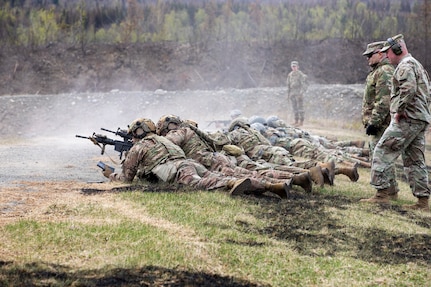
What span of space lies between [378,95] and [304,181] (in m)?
1.79

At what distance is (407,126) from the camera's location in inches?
309

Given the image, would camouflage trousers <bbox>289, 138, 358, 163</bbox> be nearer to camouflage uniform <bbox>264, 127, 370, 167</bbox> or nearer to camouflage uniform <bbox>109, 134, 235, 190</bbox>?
camouflage uniform <bbox>264, 127, 370, 167</bbox>

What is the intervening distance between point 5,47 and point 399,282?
32.4 metres

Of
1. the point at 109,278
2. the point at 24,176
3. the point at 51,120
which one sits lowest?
the point at 51,120

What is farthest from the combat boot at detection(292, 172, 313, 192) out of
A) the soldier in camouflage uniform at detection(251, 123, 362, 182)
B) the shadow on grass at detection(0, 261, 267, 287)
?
the shadow on grass at detection(0, 261, 267, 287)

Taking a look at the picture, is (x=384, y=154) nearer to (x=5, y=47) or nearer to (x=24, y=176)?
(x=24, y=176)

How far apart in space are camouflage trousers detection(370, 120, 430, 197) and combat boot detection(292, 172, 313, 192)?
96 centimetres

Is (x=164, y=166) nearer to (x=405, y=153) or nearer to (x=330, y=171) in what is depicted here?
(x=330, y=171)

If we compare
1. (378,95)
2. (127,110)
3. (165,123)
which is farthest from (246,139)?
(127,110)

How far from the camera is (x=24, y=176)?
9.91 metres

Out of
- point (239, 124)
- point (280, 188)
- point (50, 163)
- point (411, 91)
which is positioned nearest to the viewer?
point (411, 91)

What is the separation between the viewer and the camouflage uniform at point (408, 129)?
7.77 meters

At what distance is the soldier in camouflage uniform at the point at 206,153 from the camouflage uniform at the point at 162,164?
38 centimetres

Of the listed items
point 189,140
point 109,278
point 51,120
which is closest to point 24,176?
point 189,140
